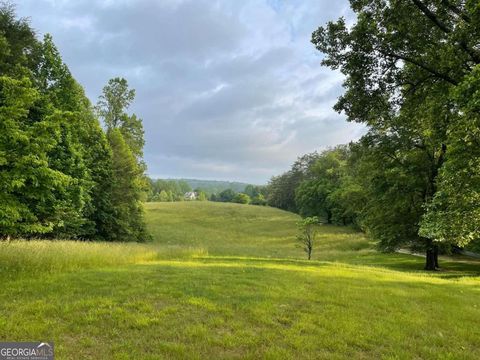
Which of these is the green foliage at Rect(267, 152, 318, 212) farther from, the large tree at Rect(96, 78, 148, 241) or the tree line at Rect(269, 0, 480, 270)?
the tree line at Rect(269, 0, 480, 270)

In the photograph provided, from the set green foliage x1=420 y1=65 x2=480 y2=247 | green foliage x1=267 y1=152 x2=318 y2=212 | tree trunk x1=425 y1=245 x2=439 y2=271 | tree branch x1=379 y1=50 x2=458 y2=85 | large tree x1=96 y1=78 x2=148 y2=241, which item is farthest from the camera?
green foliage x1=267 y1=152 x2=318 y2=212

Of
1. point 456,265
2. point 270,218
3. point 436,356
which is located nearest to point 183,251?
point 436,356

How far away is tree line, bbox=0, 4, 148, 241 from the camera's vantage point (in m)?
11.4

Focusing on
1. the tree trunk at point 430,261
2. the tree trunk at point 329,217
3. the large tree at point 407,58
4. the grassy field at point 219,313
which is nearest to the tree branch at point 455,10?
the large tree at point 407,58

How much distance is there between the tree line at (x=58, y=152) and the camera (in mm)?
11352

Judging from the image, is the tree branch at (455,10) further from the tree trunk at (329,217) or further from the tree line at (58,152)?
the tree trunk at (329,217)

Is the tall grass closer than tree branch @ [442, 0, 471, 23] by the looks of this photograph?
No

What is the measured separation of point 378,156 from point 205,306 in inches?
852

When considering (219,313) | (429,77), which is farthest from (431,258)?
(219,313)

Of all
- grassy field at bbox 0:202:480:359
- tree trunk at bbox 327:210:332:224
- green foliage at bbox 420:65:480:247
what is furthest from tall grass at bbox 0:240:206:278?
tree trunk at bbox 327:210:332:224

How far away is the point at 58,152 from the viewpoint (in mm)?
23500

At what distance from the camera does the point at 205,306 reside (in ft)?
26.7

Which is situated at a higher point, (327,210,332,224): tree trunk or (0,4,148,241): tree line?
(0,4,148,241): tree line

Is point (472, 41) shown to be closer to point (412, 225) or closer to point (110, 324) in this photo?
point (110, 324)
